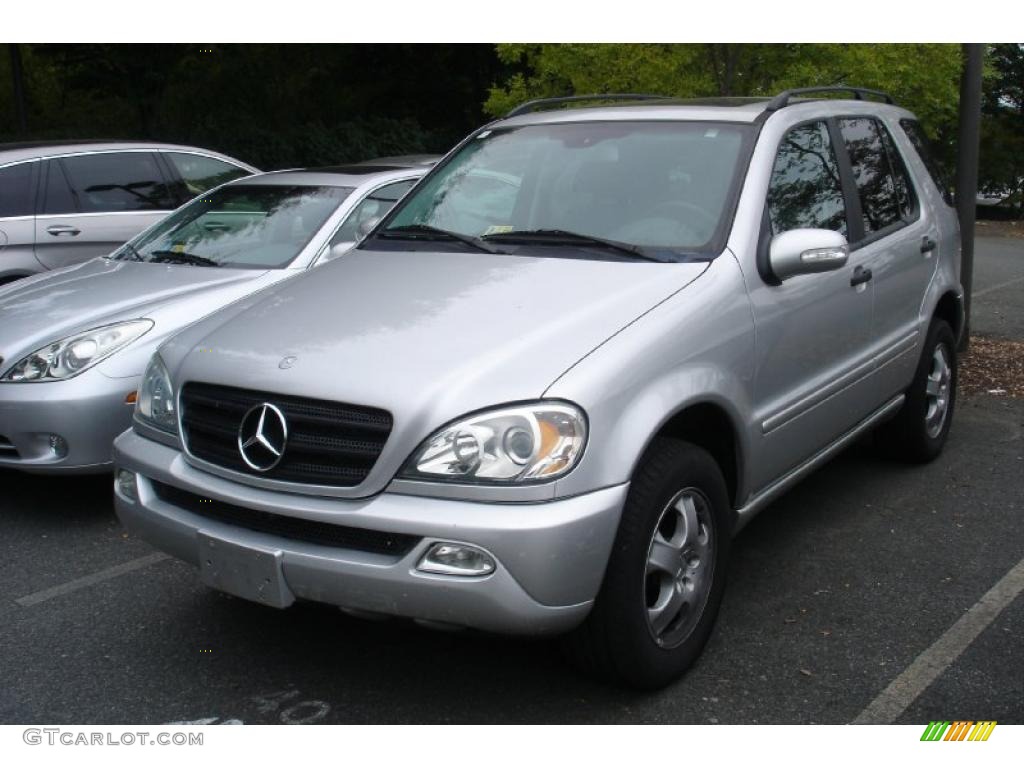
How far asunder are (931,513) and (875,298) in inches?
42.4

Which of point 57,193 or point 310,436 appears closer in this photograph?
point 310,436

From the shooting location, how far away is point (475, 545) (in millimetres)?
2961

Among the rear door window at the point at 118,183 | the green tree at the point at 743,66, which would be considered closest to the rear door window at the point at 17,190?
the rear door window at the point at 118,183

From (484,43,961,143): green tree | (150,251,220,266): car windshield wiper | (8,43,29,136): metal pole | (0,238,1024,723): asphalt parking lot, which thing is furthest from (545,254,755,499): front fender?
(8,43,29,136): metal pole

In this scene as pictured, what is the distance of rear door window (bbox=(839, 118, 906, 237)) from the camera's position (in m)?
4.93

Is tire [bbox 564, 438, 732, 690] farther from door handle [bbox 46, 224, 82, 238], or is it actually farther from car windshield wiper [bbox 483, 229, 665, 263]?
door handle [bbox 46, 224, 82, 238]

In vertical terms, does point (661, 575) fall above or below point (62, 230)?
below

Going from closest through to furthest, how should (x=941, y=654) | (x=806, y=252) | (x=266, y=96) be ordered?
(x=941, y=654) < (x=806, y=252) < (x=266, y=96)

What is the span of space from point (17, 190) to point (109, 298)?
2.69 m

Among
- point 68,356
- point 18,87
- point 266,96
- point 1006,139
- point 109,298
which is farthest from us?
point 1006,139

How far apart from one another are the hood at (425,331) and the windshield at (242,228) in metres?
2.03

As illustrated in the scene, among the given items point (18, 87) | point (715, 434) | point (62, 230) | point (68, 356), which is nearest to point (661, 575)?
point (715, 434)

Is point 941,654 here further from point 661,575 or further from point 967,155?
point 967,155
